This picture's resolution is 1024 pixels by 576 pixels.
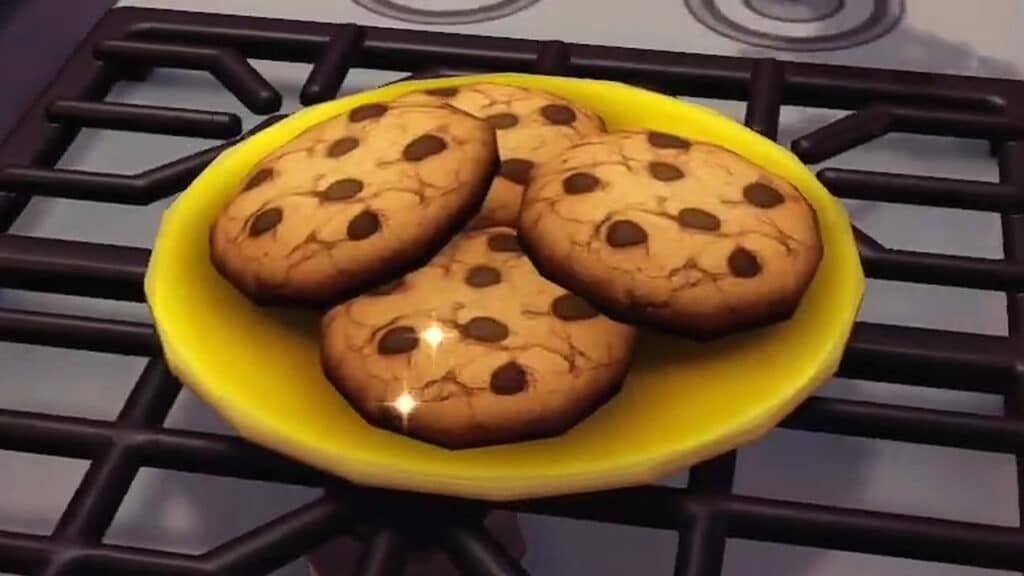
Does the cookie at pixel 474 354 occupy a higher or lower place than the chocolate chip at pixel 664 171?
lower

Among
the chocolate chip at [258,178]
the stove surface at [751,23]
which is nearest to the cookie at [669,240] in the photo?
the chocolate chip at [258,178]

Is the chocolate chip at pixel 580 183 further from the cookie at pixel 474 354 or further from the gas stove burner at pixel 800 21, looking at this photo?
the gas stove burner at pixel 800 21

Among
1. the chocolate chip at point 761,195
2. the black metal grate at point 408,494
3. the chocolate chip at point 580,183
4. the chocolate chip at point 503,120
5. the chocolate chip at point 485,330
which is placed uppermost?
the chocolate chip at point 580,183

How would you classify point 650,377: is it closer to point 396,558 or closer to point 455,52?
point 396,558

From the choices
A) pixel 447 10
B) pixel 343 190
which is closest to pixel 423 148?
pixel 343 190

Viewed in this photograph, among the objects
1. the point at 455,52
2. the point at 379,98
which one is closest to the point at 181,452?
the point at 379,98

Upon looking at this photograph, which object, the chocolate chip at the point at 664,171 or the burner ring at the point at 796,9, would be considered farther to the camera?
the burner ring at the point at 796,9

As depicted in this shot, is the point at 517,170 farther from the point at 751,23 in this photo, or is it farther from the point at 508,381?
the point at 751,23
